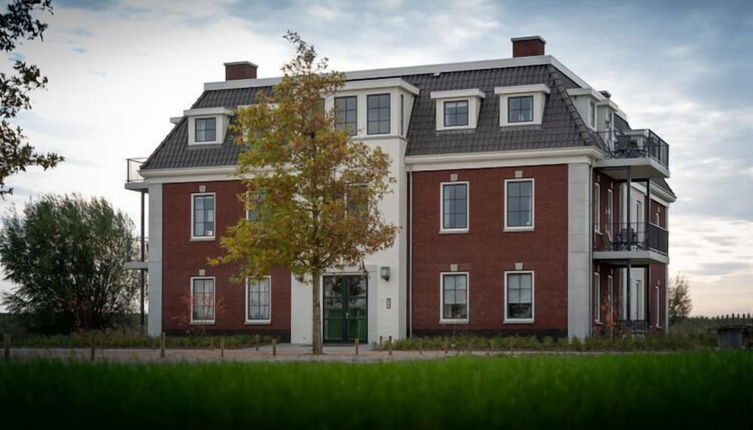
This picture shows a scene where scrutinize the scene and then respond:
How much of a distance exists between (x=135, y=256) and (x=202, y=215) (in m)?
9.07

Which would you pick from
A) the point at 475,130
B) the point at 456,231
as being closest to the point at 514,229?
the point at 456,231

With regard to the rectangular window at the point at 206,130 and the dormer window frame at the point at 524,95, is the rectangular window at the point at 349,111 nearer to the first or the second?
the dormer window frame at the point at 524,95

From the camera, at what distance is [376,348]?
1453 inches

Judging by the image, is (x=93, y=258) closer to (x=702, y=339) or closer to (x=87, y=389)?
(x=702, y=339)

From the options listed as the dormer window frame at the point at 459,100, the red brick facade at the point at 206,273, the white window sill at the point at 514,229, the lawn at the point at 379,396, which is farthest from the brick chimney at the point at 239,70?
the lawn at the point at 379,396

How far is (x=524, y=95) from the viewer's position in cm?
4028

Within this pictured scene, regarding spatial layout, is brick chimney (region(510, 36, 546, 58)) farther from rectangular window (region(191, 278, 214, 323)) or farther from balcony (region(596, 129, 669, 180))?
rectangular window (region(191, 278, 214, 323))

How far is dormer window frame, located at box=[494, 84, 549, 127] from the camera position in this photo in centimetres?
3988

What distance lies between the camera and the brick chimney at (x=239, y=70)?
47.2m

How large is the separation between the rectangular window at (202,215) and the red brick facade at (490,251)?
316 inches

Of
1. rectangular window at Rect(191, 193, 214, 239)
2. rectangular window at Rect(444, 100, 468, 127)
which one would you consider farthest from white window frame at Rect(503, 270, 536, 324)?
rectangular window at Rect(191, 193, 214, 239)

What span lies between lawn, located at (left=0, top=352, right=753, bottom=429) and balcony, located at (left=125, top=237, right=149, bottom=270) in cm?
2801

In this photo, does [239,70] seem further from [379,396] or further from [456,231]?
[379,396]

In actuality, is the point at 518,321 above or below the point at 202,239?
below
